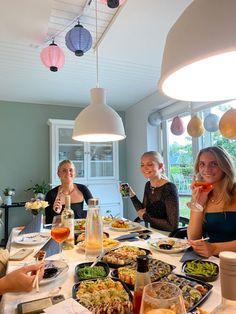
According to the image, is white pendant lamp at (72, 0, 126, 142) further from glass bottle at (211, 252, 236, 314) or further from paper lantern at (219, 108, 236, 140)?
glass bottle at (211, 252, 236, 314)

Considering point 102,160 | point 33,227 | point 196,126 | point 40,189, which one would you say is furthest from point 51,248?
point 102,160

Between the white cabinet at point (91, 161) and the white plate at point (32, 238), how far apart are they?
2373 mm

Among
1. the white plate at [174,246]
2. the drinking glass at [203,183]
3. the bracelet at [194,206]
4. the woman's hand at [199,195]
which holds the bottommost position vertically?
the white plate at [174,246]

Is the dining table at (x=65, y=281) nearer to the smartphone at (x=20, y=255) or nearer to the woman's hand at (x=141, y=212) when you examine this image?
the smartphone at (x=20, y=255)

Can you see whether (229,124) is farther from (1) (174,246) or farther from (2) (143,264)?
(2) (143,264)

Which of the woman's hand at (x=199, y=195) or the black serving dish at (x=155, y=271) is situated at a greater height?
the woman's hand at (x=199, y=195)

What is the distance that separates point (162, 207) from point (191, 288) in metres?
1.41

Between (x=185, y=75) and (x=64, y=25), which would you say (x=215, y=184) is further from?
(x=64, y=25)

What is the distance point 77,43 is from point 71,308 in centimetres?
167

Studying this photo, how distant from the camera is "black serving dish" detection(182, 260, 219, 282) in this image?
1.00m

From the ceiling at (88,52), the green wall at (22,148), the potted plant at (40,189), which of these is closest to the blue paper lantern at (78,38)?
the ceiling at (88,52)

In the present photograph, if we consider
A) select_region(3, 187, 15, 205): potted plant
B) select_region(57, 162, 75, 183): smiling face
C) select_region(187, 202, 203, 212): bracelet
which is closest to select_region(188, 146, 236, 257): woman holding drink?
select_region(187, 202, 203, 212): bracelet

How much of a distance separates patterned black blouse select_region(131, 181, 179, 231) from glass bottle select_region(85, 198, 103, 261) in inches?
35.3

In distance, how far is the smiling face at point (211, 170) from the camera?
1.75 metres
